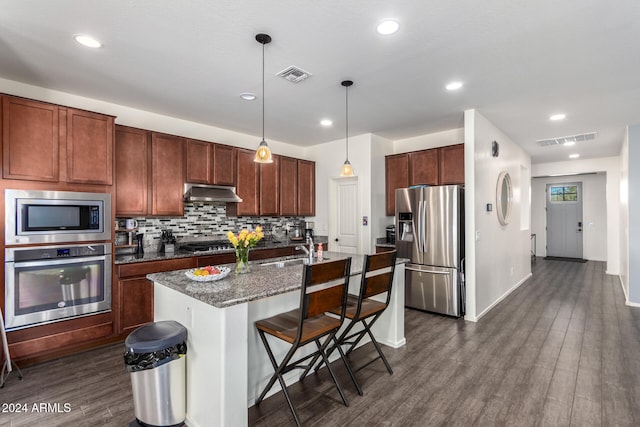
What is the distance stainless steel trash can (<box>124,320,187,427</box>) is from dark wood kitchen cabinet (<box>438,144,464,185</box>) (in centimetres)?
398

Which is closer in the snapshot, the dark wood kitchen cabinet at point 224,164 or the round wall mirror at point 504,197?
the dark wood kitchen cabinet at point 224,164

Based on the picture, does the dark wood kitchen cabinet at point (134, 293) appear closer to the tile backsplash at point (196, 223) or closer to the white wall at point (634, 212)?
the tile backsplash at point (196, 223)

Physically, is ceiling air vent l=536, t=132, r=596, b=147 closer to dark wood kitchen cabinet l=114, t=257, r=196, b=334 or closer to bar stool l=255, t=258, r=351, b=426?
bar stool l=255, t=258, r=351, b=426

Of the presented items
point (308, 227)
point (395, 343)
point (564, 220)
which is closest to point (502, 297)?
point (395, 343)

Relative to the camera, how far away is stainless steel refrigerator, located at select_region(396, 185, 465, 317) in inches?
164

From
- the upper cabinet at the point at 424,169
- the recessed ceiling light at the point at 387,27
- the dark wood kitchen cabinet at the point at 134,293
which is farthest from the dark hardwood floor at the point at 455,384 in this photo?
the recessed ceiling light at the point at 387,27

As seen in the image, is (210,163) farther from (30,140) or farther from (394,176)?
(394,176)

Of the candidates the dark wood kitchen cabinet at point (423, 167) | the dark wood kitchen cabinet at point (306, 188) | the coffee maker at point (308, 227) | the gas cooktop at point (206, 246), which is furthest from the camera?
the coffee maker at point (308, 227)

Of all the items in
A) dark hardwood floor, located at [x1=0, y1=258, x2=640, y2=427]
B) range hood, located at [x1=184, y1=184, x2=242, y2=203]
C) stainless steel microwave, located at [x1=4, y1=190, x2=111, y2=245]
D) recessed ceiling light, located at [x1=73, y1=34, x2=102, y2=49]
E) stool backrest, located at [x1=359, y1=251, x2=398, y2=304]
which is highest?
recessed ceiling light, located at [x1=73, y1=34, x2=102, y2=49]

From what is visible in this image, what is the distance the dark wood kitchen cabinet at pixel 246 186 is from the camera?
15.8ft

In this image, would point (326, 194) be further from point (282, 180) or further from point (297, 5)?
point (297, 5)

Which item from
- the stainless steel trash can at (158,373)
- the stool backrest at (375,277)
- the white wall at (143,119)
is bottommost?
the stainless steel trash can at (158,373)

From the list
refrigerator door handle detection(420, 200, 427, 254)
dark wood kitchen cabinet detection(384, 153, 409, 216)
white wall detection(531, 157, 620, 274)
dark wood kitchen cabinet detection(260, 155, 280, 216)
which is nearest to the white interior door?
dark wood kitchen cabinet detection(384, 153, 409, 216)

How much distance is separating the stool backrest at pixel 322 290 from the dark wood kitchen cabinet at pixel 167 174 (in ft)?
9.21
